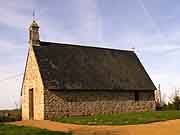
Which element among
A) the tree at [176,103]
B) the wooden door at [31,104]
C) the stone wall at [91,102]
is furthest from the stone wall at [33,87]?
the tree at [176,103]

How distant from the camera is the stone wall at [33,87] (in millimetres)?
30938

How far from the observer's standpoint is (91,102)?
32.7 m

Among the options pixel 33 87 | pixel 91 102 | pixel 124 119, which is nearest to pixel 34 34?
pixel 33 87

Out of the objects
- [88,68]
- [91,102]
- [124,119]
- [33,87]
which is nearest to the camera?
[124,119]

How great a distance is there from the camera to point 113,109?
34156 mm

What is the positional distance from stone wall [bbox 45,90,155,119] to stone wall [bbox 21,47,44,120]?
89 centimetres

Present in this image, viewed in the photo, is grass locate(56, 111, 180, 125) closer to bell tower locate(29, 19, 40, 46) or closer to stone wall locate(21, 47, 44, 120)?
stone wall locate(21, 47, 44, 120)

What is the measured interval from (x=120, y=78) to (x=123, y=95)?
1.99 metres

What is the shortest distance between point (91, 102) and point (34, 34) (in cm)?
860

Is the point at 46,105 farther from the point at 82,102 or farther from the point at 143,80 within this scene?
the point at 143,80

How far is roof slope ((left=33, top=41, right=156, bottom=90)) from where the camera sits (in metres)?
31.7

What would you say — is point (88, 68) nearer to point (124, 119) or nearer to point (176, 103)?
point (124, 119)

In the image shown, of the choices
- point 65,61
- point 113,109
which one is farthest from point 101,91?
point 65,61

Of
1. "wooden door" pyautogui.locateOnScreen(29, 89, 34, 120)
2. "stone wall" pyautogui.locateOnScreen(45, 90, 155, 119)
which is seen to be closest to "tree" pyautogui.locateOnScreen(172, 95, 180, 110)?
"stone wall" pyautogui.locateOnScreen(45, 90, 155, 119)
